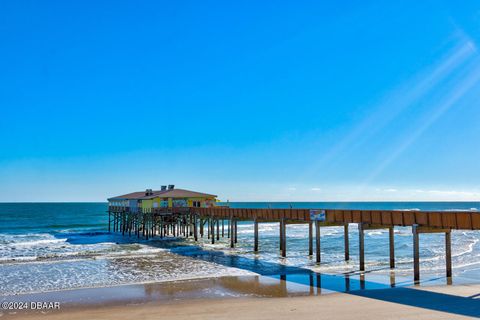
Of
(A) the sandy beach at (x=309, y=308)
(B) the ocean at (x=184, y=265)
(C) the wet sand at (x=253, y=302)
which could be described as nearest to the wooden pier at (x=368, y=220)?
(B) the ocean at (x=184, y=265)

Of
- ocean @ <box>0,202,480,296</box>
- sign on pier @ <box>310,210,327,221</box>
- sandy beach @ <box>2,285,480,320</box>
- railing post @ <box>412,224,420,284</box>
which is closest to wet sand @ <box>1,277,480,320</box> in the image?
sandy beach @ <box>2,285,480,320</box>

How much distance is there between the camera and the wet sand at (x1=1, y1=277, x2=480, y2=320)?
14297 mm

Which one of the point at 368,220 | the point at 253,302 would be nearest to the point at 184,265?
the point at 368,220

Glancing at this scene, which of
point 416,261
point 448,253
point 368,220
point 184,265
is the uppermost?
point 368,220

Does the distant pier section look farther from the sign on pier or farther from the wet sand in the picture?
the wet sand

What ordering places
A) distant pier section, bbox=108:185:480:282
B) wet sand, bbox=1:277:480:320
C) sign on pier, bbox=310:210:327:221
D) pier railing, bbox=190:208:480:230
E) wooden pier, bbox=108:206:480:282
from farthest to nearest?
1. sign on pier, bbox=310:210:327:221
2. distant pier section, bbox=108:185:480:282
3. wooden pier, bbox=108:206:480:282
4. pier railing, bbox=190:208:480:230
5. wet sand, bbox=1:277:480:320

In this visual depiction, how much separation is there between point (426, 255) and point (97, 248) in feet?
88.4

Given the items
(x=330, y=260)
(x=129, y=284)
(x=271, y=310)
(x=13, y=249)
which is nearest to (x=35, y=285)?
(x=129, y=284)

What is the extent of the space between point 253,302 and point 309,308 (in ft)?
7.43

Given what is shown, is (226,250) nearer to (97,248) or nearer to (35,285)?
(97,248)

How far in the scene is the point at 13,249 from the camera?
40.8m

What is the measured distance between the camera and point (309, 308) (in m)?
15.0

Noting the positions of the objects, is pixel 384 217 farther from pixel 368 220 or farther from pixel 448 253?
pixel 448 253

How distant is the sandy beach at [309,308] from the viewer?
14.1 meters
